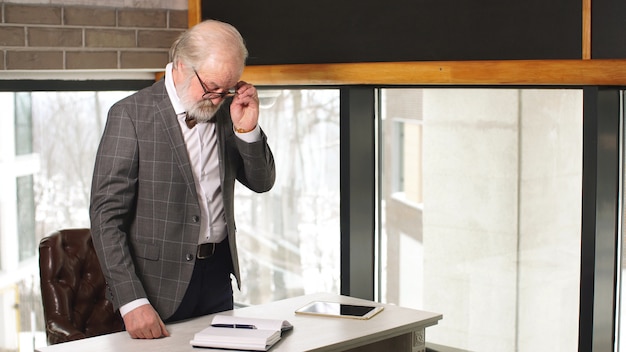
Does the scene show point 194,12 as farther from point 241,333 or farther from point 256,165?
point 241,333

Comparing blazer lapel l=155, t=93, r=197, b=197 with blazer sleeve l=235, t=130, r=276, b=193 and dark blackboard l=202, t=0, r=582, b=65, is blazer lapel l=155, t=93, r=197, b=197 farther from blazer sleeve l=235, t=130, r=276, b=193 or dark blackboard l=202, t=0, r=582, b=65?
dark blackboard l=202, t=0, r=582, b=65

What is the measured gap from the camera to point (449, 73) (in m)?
3.34

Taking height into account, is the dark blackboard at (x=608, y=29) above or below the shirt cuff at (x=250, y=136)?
above

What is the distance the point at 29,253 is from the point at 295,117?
4.96ft

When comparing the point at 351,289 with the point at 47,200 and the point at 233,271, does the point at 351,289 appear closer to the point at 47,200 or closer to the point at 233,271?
the point at 233,271

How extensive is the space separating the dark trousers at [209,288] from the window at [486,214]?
43.6 inches

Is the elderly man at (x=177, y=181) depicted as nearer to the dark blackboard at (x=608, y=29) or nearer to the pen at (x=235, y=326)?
the pen at (x=235, y=326)

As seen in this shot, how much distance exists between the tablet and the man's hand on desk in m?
0.51

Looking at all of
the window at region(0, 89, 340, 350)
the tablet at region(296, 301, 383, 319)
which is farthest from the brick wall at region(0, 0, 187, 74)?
the tablet at region(296, 301, 383, 319)

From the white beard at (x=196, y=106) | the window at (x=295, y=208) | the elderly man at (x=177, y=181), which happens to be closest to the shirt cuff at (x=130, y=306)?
the elderly man at (x=177, y=181)

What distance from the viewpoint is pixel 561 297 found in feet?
10.9

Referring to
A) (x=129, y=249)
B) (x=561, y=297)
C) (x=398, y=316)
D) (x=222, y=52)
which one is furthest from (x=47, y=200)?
(x=561, y=297)

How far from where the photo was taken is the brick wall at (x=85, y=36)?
3.88 meters

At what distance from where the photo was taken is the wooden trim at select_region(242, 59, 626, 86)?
→ 2995 mm
